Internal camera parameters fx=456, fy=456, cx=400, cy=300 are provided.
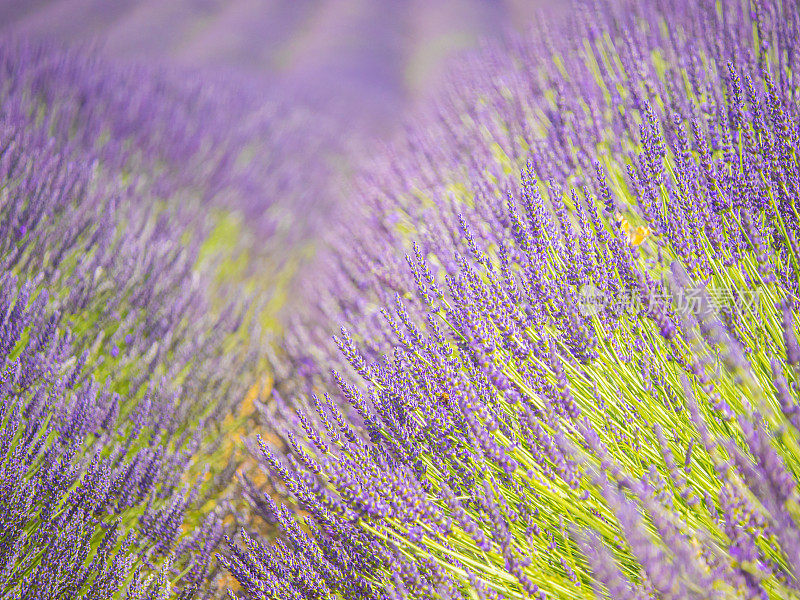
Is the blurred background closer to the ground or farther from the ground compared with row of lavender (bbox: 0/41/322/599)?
farther from the ground

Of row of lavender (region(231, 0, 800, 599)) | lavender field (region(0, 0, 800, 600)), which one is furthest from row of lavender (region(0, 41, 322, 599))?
row of lavender (region(231, 0, 800, 599))

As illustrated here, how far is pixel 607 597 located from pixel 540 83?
1.76m

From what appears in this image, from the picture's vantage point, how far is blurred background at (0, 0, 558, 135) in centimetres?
454

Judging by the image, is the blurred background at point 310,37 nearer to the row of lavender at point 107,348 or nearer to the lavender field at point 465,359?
A: the row of lavender at point 107,348

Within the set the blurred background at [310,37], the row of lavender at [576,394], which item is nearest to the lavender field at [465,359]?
the row of lavender at [576,394]

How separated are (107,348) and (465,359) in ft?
3.31

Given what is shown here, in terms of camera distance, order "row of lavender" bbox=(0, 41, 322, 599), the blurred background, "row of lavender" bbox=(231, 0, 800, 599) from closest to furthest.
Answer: "row of lavender" bbox=(231, 0, 800, 599), "row of lavender" bbox=(0, 41, 322, 599), the blurred background

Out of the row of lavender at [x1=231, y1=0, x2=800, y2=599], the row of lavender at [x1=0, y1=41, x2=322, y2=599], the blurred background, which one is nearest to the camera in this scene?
the row of lavender at [x1=231, y1=0, x2=800, y2=599]

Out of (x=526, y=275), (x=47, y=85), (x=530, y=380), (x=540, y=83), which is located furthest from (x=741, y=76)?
(x=47, y=85)

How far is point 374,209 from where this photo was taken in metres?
1.90

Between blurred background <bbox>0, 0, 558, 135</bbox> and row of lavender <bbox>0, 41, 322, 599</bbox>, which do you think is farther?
blurred background <bbox>0, 0, 558, 135</bbox>

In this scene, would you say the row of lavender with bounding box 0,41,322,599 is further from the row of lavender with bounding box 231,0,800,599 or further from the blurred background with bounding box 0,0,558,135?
the blurred background with bounding box 0,0,558,135

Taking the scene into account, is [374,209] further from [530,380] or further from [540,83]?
[530,380]

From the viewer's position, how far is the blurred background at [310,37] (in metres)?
4.54
